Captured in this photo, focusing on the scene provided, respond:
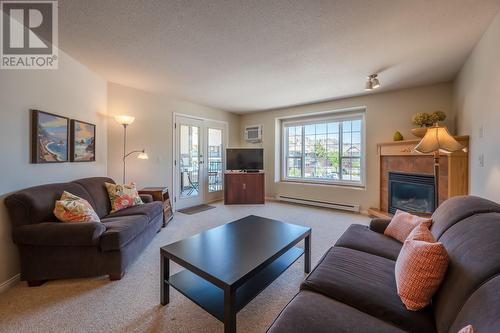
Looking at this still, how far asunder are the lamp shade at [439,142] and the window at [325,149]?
229 centimetres

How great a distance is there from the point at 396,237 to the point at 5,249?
345 centimetres

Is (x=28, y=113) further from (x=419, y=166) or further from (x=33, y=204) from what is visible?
(x=419, y=166)

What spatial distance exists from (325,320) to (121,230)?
1.88 meters

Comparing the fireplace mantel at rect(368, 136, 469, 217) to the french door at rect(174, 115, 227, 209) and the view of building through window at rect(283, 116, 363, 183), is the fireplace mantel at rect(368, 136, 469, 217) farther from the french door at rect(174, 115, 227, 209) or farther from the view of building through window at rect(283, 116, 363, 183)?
the french door at rect(174, 115, 227, 209)

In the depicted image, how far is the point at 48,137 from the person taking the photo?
7.68ft

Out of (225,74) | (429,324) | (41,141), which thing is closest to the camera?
(429,324)

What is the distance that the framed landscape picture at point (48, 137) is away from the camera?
2176 mm

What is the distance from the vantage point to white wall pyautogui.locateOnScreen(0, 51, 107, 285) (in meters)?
1.91

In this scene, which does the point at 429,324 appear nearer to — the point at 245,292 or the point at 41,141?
the point at 245,292

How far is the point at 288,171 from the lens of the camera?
5.49 m

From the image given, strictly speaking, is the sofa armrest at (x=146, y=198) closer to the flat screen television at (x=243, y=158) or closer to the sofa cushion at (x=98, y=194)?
the sofa cushion at (x=98, y=194)

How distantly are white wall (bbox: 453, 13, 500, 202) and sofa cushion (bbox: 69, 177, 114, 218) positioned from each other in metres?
4.06

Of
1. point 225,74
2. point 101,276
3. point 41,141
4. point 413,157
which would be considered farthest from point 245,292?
point 413,157

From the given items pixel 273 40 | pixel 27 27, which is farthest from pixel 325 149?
pixel 27 27
